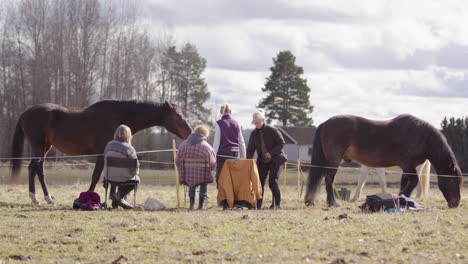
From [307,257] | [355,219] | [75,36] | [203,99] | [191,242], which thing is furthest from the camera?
[203,99]

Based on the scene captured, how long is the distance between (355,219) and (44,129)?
22.2ft

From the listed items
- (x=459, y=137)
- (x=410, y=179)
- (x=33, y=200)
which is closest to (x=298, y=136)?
(x=459, y=137)

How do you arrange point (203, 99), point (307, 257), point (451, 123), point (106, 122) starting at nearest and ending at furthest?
point (307, 257)
point (106, 122)
point (451, 123)
point (203, 99)

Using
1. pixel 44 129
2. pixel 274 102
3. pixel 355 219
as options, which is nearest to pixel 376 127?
pixel 355 219

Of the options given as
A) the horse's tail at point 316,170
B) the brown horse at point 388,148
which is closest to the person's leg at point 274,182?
the horse's tail at point 316,170

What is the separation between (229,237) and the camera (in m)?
7.77

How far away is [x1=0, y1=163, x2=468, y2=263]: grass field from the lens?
669 centimetres

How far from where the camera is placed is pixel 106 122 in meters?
12.8

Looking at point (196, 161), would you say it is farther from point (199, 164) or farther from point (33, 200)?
point (33, 200)

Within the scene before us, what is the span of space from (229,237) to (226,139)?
4.19 m

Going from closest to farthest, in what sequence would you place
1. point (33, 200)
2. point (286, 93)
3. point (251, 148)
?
point (251, 148) < point (33, 200) < point (286, 93)

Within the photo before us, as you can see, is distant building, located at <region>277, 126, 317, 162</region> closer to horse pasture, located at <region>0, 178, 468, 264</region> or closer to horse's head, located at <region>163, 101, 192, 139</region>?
horse's head, located at <region>163, 101, 192, 139</region>

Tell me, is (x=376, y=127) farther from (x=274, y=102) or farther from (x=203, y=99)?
(x=274, y=102)

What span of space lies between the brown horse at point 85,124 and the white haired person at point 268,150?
5.99 feet
